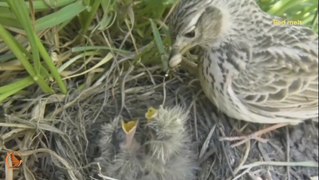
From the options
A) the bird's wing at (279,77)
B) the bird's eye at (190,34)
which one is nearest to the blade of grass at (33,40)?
the bird's eye at (190,34)

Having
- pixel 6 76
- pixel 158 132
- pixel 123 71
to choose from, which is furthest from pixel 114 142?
pixel 6 76

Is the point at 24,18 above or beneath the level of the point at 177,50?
above

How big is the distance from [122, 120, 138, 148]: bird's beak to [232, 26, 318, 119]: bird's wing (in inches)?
12.6

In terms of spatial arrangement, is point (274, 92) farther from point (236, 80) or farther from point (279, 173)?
point (279, 173)

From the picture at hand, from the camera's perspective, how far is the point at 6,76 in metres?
1.61

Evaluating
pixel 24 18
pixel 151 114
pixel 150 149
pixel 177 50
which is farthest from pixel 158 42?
pixel 24 18

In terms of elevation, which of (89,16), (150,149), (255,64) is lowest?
(150,149)

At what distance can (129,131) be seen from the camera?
151 centimetres

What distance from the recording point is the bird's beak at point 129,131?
1.52 meters

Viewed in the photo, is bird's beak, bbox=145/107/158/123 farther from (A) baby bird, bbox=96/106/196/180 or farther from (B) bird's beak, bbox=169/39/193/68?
(B) bird's beak, bbox=169/39/193/68

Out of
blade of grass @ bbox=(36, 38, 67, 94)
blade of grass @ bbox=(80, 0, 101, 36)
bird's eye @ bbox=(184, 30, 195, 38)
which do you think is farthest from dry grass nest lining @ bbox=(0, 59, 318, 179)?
bird's eye @ bbox=(184, 30, 195, 38)

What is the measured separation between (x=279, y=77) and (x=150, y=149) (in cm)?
44

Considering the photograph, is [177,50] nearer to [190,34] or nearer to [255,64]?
[190,34]

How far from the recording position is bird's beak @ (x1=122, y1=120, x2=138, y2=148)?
4.97 ft
